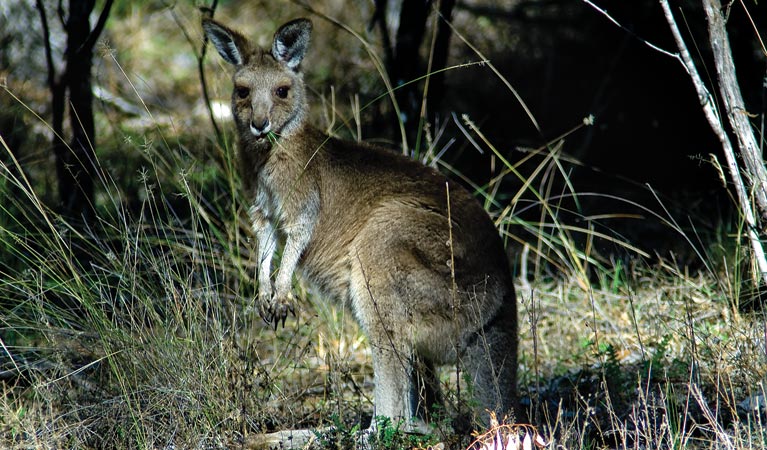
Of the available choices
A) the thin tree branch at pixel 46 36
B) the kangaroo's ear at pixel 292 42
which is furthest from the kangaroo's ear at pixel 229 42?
the thin tree branch at pixel 46 36

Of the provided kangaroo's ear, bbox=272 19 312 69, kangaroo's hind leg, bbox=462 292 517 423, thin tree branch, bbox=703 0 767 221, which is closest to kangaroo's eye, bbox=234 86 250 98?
kangaroo's ear, bbox=272 19 312 69

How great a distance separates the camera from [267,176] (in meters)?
4.23

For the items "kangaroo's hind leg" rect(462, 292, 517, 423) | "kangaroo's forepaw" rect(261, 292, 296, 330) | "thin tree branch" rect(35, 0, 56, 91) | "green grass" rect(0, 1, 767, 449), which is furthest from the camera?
"thin tree branch" rect(35, 0, 56, 91)

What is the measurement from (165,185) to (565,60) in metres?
3.59

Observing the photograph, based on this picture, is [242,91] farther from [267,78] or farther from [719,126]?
[719,126]

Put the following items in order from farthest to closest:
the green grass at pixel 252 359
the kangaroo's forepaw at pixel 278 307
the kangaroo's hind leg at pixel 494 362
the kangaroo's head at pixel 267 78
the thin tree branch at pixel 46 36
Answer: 1. the thin tree branch at pixel 46 36
2. the kangaroo's head at pixel 267 78
3. the kangaroo's forepaw at pixel 278 307
4. the kangaroo's hind leg at pixel 494 362
5. the green grass at pixel 252 359

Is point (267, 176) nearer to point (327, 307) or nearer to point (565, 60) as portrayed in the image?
point (327, 307)

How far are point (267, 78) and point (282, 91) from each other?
10 cm

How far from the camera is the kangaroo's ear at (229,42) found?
414 centimetres

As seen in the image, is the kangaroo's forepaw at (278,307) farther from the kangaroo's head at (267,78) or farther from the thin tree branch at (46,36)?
the thin tree branch at (46,36)

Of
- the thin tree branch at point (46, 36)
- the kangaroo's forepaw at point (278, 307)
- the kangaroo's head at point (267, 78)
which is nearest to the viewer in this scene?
the kangaroo's forepaw at point (278, 307)

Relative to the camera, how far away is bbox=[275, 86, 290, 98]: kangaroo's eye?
4.19 meters

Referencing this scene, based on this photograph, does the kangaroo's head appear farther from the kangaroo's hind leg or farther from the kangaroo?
the kangaroo's hind leg

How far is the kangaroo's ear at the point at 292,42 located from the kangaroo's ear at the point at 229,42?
141mm
